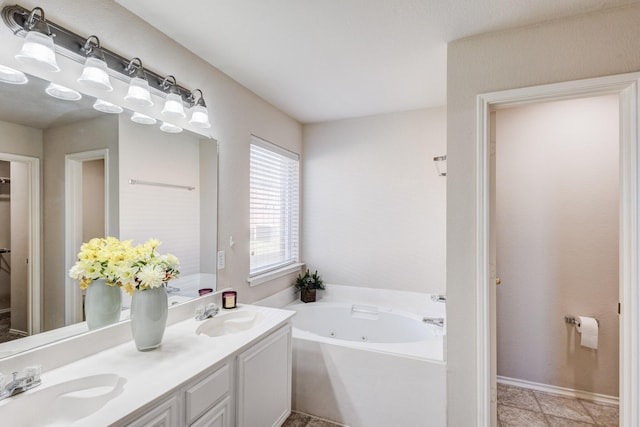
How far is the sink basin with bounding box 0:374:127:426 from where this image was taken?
961 mm

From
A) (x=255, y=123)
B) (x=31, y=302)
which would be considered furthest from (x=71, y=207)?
(x=255, y=123)

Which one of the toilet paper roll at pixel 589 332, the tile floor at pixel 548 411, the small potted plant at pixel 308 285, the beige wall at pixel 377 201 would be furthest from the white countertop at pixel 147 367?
the toilet paper roll at pixel 589 332

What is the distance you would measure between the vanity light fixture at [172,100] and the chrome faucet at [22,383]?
1329mm

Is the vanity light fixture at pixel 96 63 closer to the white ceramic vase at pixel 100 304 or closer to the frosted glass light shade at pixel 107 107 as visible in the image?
the frosted glass light shade at pixel 107 107

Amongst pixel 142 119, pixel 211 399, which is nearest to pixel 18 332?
pixel 211 399

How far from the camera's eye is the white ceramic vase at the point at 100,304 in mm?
1338

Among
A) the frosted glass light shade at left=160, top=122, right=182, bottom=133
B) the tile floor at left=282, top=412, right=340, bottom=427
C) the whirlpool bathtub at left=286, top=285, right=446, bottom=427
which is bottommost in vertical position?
the tile floor at left=282, top=412, right=340, bottom=427

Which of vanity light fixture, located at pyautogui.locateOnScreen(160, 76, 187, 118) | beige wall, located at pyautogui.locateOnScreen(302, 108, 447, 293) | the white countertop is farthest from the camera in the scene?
beige wall, located at pyautogui.locateOnScreen(302, 108, 447, 293)

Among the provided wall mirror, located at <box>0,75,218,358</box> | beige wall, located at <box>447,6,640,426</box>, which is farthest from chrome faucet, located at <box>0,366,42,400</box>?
beige wall, located at <box>447,6,640,426</box>

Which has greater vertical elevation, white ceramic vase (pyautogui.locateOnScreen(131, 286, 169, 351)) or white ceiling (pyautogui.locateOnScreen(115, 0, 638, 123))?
white ceiling (pyautogui.locateOnScreen(115, 0, 638, 123))

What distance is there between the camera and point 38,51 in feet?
3.76

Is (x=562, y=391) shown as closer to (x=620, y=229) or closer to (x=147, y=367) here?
(x=620, y=229)

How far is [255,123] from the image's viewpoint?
257 centimetres

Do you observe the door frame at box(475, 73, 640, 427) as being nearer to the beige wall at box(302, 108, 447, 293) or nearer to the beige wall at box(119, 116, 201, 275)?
the beige wall at box(302, 108, 447, 293)
